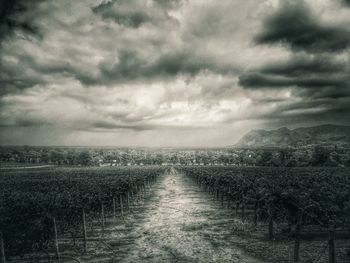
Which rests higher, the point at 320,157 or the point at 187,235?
the point at 187,235

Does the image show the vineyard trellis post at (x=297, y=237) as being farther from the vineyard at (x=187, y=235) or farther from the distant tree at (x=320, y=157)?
the distant tree at (x=320, y=157)

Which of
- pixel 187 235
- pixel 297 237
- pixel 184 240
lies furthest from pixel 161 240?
pixel 297 237

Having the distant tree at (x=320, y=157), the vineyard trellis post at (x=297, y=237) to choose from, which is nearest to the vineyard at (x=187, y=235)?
the vineyard trellis post at (x=297, y=237)

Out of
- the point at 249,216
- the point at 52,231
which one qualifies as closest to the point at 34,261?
the point at 52,231

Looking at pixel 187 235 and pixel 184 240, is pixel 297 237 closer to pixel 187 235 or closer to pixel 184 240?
pixel 184 240

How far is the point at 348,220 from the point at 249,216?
14.6 m

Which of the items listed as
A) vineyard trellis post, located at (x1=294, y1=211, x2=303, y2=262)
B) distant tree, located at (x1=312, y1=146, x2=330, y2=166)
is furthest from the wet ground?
distant tree, located at (x1=312, y1=146, x2=330, y2=166)

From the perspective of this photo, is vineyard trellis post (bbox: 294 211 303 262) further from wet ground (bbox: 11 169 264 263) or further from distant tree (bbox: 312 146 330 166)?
distant tree (bbox: 312 146 330 166)

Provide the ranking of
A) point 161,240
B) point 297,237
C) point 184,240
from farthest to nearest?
1. point 161,240
2. point 184,240
3. point 297,237

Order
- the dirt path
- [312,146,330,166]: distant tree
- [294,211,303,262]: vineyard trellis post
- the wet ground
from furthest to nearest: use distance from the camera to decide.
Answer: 1. [312,146,330,166]: distant tree
2. the wet ground
3. the dirt path
4. [294,211,303,262]: vineyard trellis post

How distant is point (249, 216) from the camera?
2992cm

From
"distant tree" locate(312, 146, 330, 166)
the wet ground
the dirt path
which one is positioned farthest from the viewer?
"distant tree" locate(312, 146, 330, 166)

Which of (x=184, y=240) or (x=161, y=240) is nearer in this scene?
(x=184, y=240)

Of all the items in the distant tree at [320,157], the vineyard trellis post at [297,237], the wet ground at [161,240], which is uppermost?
the vineyard trellis post at [297,237]
